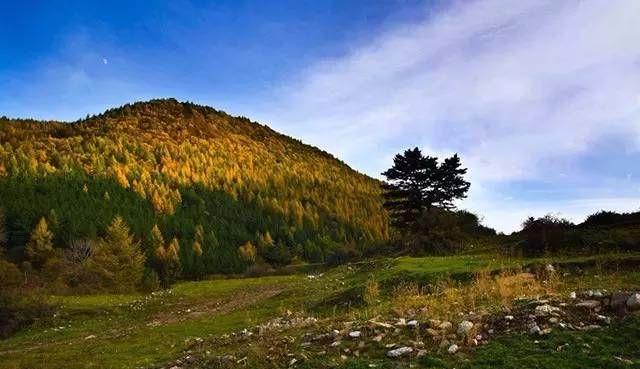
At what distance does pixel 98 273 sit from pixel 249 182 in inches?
4449

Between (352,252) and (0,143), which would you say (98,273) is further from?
(0,143)

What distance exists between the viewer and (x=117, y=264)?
2719 inches

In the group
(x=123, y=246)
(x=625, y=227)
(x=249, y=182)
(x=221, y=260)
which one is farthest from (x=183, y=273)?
(x=625, y=227)

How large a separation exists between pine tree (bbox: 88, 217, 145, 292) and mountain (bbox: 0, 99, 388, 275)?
3459cm

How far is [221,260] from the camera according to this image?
404 ft

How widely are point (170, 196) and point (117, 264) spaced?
81269mm

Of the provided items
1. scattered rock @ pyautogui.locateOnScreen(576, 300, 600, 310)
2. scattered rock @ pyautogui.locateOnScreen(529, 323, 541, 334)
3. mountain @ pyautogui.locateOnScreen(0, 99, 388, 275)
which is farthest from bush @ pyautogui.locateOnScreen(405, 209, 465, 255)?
mountain @ pyautogui.locateOnScreen(0, 99, 388, 275)

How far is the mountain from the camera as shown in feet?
389

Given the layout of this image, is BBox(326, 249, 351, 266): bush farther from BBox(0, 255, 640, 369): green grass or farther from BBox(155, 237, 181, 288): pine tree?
BBox(155, 237, 181, 288): pine tree

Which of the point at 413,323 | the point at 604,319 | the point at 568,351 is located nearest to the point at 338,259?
the point at 413,323

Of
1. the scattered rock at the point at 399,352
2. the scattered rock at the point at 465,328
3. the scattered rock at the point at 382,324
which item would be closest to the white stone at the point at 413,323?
the scattered rock at the point at 382,324

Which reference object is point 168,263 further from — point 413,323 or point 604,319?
point 604,319

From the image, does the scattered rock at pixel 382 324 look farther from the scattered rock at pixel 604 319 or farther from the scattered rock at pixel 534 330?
the scattered rock at pixel 604 319

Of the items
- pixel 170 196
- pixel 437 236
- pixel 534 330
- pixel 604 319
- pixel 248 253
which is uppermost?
pixel 170 196
